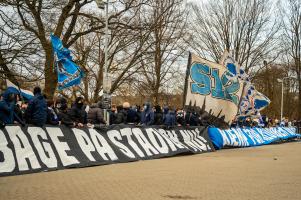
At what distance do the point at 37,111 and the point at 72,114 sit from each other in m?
1.91

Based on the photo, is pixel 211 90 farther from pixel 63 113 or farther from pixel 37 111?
pixel 37 111

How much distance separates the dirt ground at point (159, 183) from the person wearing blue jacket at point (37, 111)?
1504mm

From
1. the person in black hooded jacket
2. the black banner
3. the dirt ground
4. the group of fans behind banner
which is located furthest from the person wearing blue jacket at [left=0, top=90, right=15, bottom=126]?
the person in black hooded jacket

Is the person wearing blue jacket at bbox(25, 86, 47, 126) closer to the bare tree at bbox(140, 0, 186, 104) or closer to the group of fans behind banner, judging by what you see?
the group of fans behind banner

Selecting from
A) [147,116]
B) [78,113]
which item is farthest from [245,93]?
[78,113]

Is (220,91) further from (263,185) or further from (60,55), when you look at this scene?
(263,185)

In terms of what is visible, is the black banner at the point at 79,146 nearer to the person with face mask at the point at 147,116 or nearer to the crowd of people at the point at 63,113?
the crowd of people at the point at 63,113

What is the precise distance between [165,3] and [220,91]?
15683 mm

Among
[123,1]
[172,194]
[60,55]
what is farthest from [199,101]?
[172,194]

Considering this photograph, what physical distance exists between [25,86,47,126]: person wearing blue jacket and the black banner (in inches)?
8.4

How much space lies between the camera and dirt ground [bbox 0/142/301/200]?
27.1 feet

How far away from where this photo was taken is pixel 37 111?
12.5m

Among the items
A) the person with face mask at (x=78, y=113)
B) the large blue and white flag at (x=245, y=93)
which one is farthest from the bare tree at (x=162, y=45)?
the person with face mask at (x=78, y=113)

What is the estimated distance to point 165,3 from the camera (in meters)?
37.2
